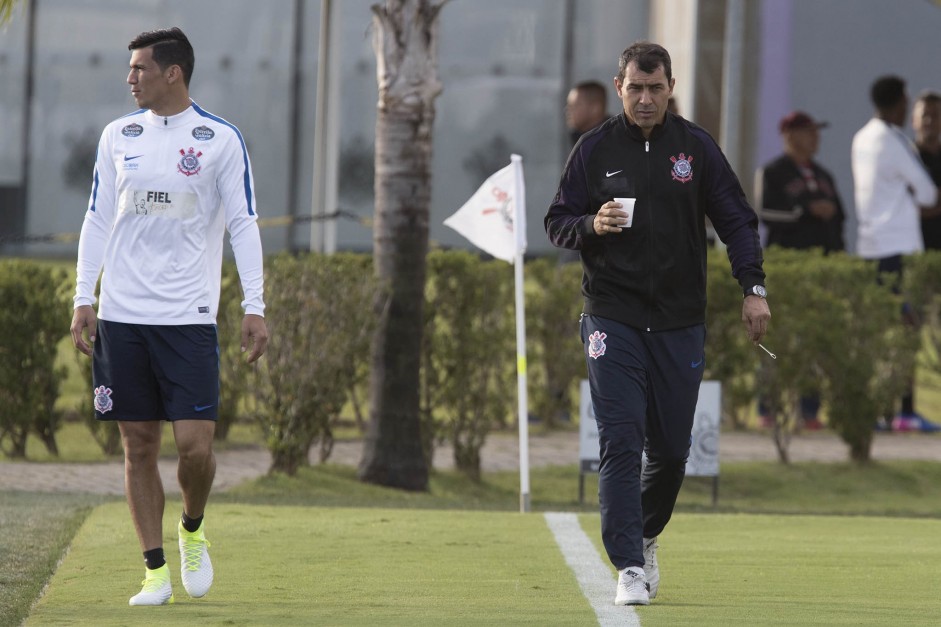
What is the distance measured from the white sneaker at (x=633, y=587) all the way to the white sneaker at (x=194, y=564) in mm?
1495

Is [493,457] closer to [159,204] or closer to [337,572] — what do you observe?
[337,572]

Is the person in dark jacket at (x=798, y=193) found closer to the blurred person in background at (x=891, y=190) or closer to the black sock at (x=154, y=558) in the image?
the blurred person in background at (x=891, y=190)

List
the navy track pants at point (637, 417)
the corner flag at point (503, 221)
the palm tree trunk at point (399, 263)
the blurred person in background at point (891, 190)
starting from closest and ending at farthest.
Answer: the navy track pants at point (637, 417) → the corner flag at point (503, 221) → the palm tree trunk at point (399, 263) → the blurred person in background at point (891, 190)

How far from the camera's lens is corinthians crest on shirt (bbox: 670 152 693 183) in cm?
650

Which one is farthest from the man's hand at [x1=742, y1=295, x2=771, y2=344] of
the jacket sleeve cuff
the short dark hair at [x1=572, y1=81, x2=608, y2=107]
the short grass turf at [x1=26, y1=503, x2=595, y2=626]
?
the short dark hair at [x1=572, y1=81, x2=608, y2=107]

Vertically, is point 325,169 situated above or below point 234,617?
above

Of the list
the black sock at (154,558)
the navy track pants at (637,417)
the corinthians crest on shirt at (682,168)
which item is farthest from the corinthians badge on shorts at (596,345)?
the black sock at (154,558)

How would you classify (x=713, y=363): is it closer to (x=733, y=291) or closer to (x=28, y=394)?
(x=733, y=291)

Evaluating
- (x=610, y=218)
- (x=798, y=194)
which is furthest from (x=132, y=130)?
(x=798, y=194)

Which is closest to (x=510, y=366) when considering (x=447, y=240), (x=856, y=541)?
(x=856, y=541)

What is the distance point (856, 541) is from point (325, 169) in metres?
9.51

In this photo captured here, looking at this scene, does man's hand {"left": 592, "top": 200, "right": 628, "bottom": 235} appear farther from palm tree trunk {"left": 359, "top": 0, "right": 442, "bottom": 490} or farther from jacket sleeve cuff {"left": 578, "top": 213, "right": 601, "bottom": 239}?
palm tree trunk {"left": 359, "top": 0, "right": 442, "bottom": 490}

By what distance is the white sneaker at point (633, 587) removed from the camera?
633cm

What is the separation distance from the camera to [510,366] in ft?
40.3
